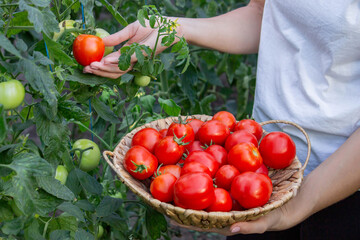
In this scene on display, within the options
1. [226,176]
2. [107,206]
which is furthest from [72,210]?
[226,176]

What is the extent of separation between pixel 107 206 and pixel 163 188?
0.95 feet

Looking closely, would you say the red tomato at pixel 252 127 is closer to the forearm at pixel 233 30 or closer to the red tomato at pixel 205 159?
the red tomato at pixel 205 159

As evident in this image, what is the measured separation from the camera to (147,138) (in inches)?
50.3

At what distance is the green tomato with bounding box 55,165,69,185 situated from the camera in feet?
3.89

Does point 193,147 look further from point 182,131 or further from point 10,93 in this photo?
point 10,93

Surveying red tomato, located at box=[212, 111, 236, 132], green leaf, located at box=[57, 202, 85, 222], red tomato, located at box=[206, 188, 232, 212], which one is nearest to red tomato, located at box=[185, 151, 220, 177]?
red tomato, located at box=[206, 188, 232, 212]

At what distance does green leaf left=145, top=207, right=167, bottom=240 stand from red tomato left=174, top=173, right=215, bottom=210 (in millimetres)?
335

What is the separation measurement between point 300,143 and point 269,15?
41 cm

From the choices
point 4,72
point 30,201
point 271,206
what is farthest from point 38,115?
point 271,206

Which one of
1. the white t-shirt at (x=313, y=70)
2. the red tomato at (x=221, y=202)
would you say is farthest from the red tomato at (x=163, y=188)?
the white t-shirt at (x=313, y=70)

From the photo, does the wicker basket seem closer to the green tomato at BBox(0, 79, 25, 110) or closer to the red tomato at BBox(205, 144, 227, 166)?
the red tomato at BBox(205, 144, 227, 166)

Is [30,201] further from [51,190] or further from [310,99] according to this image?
[310,99]

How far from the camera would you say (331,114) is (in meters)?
1.22

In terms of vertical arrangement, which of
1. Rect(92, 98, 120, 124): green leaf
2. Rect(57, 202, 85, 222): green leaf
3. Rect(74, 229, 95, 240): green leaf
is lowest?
Rect(74, 229, 95, 240): green leaf
